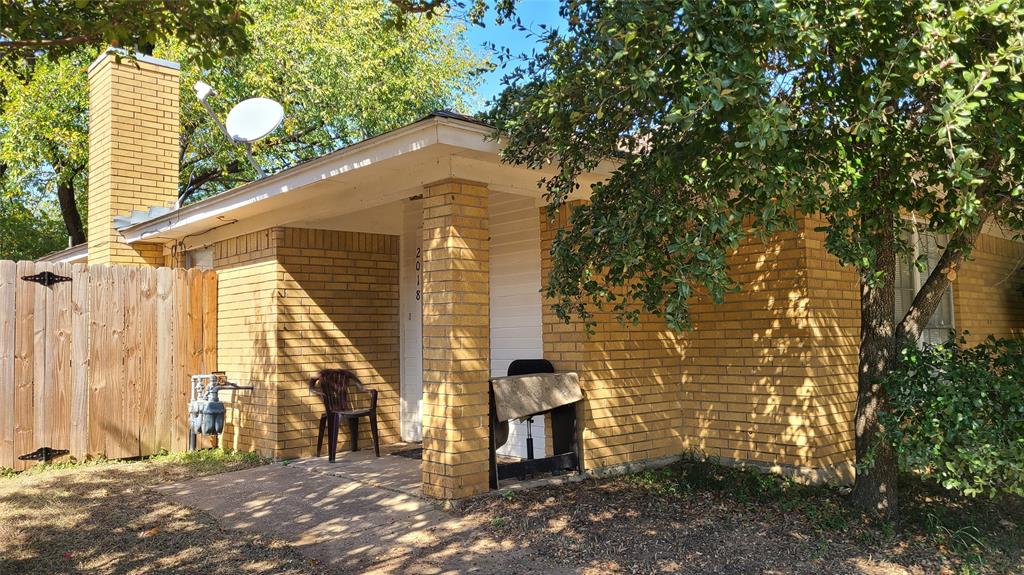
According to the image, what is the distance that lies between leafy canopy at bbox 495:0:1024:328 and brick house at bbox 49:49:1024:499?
1195mm

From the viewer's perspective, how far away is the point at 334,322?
26.1ft

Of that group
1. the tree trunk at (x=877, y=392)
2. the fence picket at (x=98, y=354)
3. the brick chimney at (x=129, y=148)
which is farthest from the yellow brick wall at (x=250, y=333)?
the tree trunk at (x=877, y=392)

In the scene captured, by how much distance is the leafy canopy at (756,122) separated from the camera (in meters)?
3.15

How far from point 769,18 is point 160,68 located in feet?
29.5

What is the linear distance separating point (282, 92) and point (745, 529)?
1619 centimetres

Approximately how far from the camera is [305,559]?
4355 millimetres

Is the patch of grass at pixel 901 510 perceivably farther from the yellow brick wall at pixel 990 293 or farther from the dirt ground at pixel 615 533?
the yellow brick wall at pixel 990 293

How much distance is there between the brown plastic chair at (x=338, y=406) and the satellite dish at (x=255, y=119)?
9.19 ft

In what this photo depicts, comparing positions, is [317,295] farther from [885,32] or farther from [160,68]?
[885,32]

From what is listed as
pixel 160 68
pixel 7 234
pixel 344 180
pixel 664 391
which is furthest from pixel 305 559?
pixel 7 234

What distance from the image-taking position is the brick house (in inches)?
218

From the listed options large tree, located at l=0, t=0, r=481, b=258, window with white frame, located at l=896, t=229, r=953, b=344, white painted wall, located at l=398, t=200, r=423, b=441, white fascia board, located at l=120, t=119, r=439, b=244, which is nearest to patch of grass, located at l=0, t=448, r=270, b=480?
white painted wall, located at l=398, t=200, r=423, b=441

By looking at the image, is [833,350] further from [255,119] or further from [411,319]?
[255,119]

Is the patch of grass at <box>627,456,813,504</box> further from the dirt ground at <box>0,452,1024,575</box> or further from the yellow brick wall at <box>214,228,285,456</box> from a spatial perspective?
the yellow brick wall at <box>214,228,285,456</box>
